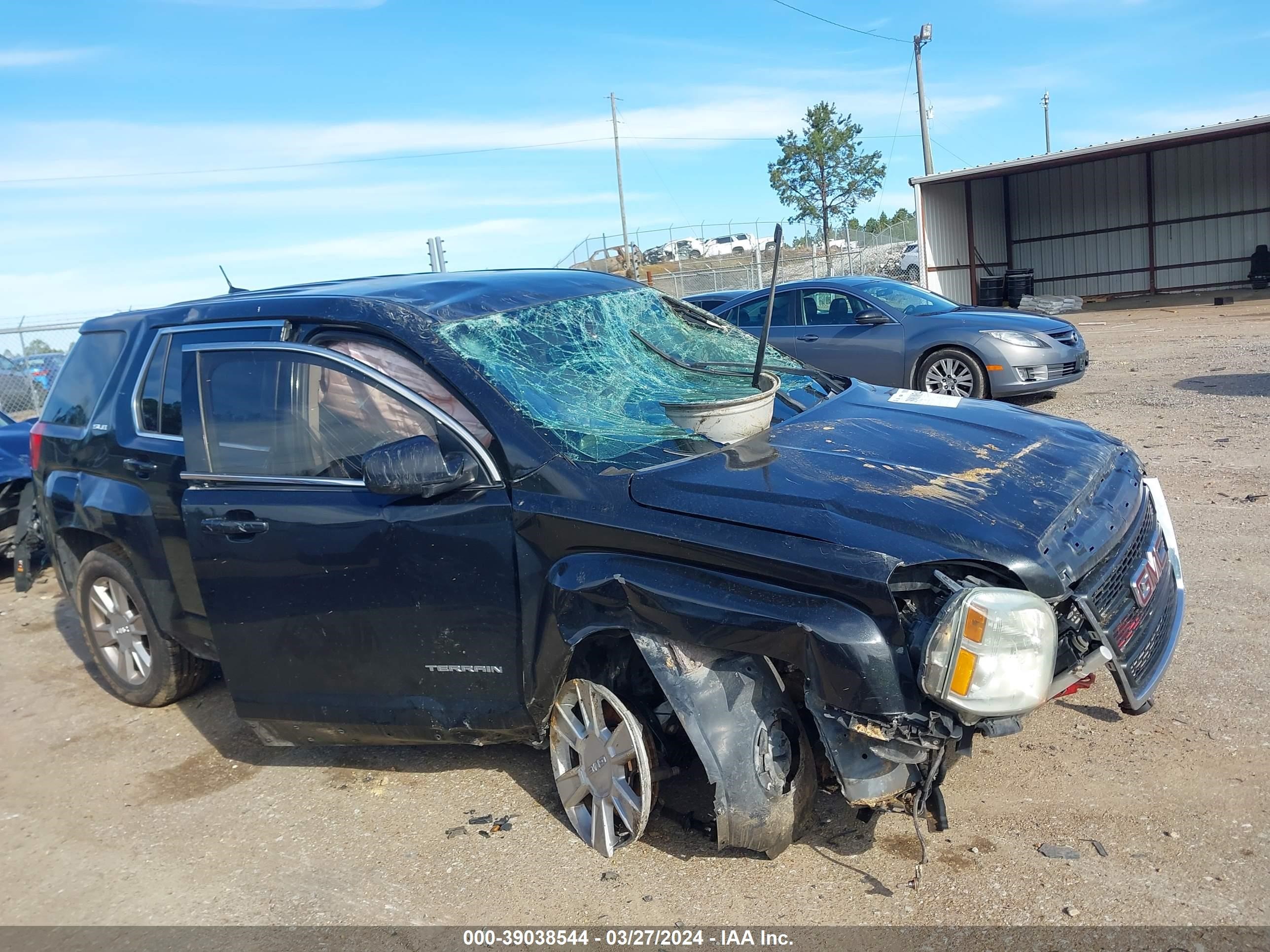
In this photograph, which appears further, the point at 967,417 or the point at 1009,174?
the point at 1009,174

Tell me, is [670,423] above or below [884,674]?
above

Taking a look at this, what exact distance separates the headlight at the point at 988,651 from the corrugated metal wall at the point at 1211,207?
24.9 metres

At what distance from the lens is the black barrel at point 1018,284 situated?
24.6 m

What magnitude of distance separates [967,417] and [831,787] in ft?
5.19

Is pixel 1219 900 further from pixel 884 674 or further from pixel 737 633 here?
pixel 737 633

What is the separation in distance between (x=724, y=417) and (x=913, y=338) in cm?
750

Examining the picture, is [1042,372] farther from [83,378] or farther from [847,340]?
[83,378]

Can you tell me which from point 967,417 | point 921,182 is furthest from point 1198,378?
point 921,182

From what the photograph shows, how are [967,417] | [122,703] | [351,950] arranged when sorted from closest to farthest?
[351,950] < [967,417] < [122,703]

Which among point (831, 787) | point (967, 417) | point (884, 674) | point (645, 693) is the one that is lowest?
point (831, 787)

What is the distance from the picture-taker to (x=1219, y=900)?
8.83ft

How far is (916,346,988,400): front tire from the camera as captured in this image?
1007 cm

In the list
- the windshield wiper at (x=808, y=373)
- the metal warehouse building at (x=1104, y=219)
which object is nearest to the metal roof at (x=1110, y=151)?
the metal warehouse building at (x=1104, y=219)

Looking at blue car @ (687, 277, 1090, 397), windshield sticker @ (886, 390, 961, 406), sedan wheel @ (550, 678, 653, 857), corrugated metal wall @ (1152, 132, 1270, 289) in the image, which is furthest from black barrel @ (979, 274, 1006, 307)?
sedan wheel @ (550, 678, 653, 857)
